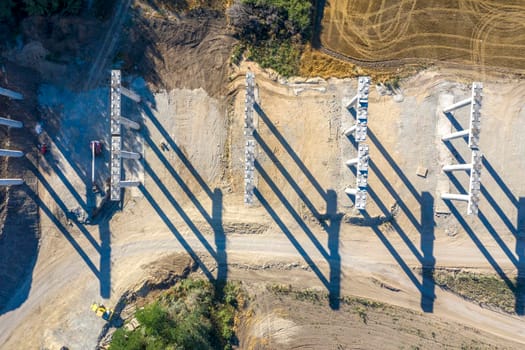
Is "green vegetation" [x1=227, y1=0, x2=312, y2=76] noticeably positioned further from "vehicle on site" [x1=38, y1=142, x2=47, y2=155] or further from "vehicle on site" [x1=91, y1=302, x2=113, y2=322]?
"vehicle on site" [x1=91, y1=302, x2=113, y2=322]

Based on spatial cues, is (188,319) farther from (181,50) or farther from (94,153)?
(181,50)

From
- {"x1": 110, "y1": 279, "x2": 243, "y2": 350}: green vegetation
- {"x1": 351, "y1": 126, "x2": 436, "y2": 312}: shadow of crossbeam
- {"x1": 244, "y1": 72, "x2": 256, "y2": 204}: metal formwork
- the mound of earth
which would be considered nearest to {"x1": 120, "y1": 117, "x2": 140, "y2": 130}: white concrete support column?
the mound of earth

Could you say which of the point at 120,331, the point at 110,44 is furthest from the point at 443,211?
the point at 110,44

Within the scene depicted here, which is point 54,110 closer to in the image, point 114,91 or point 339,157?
point 114,91

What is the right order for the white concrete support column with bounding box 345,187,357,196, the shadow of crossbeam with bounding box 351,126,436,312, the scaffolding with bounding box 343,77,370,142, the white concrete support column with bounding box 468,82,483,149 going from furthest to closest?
1. the shadow of crossbeam with bounding box 351,126,436,312
2. the white concrete support column with bounding box 345,187,357,196
3. the white concrete support column with bounding box 468,82,483,149
4. the scaffolding with bounding box 343,77,370,142

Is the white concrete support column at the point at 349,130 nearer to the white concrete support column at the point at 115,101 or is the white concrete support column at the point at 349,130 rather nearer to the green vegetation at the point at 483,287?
the green vegetation at the point at 483,287

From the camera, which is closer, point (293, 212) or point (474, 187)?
point (474, 187)

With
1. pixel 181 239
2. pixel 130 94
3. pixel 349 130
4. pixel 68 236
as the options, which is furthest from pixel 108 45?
pixel 349 130
